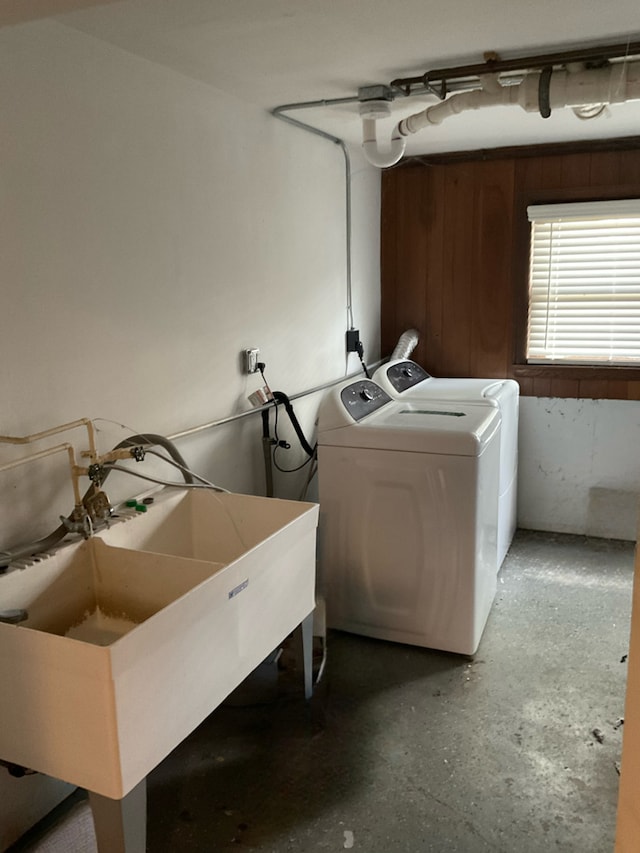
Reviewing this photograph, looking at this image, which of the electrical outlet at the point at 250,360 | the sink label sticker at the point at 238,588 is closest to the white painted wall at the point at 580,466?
the electrical outlet at the point at 250,360

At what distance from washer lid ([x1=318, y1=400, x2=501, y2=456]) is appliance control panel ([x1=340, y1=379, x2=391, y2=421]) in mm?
35

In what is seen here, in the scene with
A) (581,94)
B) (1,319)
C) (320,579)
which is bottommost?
(320,579)

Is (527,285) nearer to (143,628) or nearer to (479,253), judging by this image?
(479,253)

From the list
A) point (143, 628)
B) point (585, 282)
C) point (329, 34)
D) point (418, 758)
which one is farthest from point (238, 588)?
point (585, 282)

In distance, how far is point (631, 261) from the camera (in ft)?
11.4

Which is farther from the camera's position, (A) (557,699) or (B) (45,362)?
(A) (557,699)

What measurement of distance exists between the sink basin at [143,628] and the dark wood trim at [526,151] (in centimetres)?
244

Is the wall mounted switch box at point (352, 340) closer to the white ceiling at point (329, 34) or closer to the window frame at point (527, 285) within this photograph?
the window frame at point (527, 285)

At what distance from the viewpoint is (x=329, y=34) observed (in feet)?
6.21

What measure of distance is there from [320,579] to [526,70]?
6.50 feet

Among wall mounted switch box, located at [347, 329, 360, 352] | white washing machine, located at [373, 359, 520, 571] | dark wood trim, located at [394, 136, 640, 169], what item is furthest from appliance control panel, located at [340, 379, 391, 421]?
dark wood trim, located at [394, 136, 640, 169]

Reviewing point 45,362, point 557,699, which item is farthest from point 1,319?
point 557,699

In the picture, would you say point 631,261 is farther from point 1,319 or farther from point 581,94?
point 1,319

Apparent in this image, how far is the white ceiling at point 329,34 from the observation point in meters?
1.70
